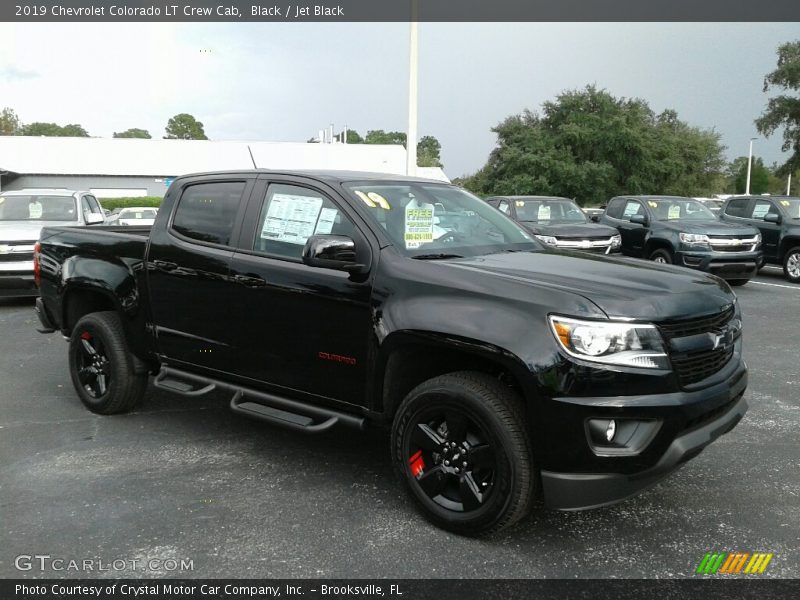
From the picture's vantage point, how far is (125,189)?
4981cm

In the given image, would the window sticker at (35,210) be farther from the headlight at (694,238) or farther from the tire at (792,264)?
the tire at (792,264)

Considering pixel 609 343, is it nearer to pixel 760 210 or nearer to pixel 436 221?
pixel 436 221

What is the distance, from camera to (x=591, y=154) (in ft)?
141

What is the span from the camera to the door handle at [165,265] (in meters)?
4.73

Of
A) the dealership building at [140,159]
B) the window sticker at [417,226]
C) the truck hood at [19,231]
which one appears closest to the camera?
the window sticker at [417,226]

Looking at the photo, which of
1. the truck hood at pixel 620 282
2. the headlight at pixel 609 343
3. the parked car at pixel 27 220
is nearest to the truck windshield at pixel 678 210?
the parked car at pixel 27 220

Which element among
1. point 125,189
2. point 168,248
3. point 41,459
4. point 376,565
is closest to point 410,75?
point 168,248

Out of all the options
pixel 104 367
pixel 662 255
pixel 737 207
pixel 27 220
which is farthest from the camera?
pixel 737 207

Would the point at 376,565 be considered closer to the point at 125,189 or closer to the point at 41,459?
the point at 41,459

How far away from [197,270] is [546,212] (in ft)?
34.0

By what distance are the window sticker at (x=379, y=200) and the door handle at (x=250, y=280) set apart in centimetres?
80

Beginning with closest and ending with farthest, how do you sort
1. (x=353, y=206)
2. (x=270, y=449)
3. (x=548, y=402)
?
(x=548, y=402) → (x=353, y=206) → (x=270, y=449)

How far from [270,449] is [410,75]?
12042 mm

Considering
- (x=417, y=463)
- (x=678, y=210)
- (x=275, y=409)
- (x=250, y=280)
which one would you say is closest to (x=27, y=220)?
(x=250, y=280)
